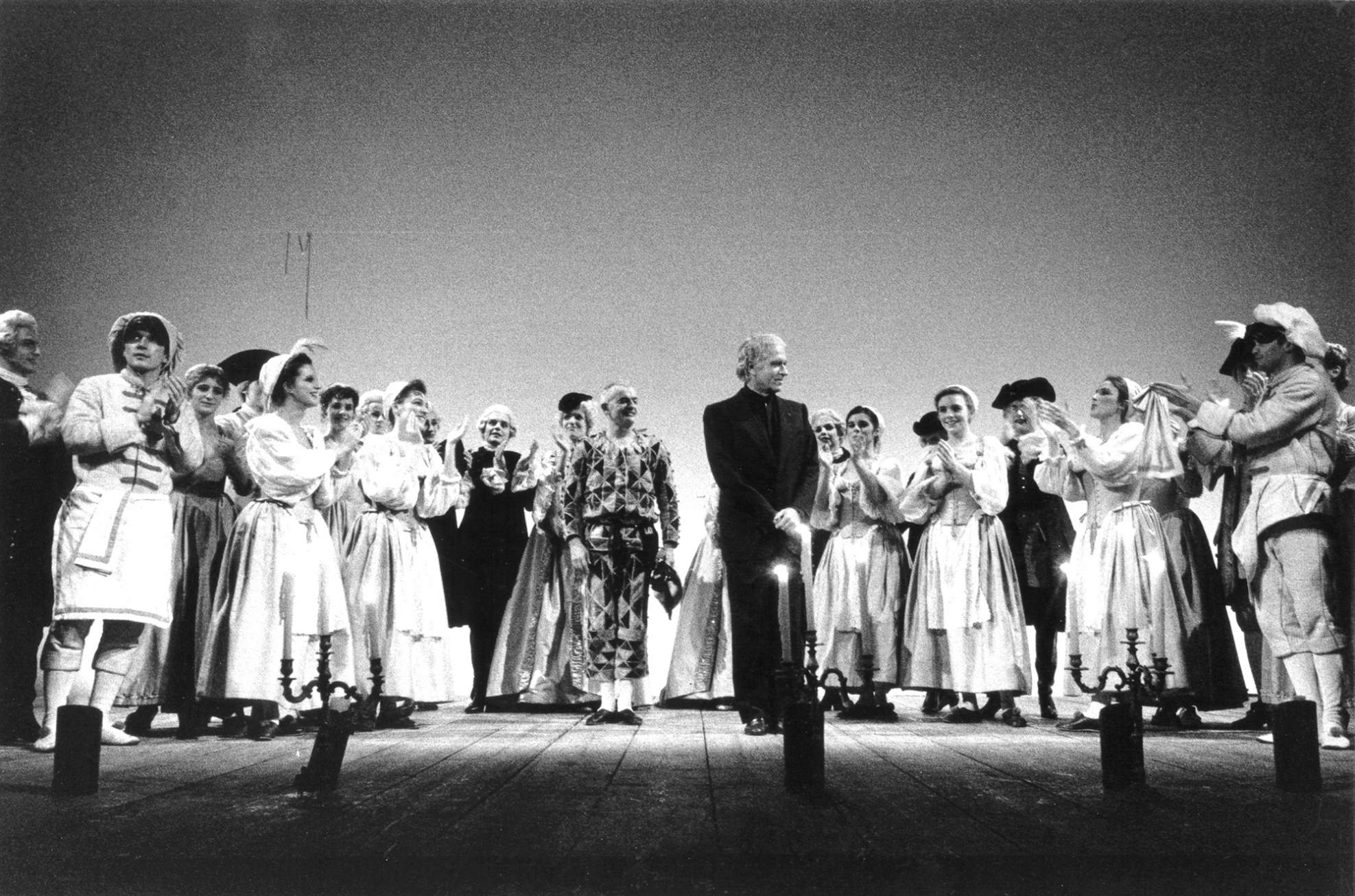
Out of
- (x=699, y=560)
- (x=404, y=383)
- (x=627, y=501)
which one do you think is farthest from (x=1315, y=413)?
(x=404, y=383)

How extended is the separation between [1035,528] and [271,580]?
3.89 m

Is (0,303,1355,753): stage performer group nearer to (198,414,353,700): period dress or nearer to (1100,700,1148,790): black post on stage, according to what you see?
(198,414,353,700): period dress

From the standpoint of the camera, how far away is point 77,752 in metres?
2.70

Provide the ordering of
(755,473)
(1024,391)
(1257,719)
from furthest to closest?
(1024,391)
(1257,719)
(755,473)

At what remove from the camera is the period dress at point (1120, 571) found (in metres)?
4.56

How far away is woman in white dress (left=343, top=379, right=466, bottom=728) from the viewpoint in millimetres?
4898

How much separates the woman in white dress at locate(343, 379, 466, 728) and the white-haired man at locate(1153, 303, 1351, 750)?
3.36 metres

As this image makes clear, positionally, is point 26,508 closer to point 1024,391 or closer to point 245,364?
point 245,364

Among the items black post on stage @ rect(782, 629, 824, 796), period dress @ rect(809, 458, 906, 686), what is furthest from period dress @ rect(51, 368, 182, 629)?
period dress @ rect(809, 458, 906, 686)

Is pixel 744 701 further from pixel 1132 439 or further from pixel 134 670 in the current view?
pixel 134 670

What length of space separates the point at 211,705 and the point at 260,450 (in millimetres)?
1063

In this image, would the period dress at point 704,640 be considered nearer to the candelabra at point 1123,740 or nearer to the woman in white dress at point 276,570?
the woman in white dress at point 276,570

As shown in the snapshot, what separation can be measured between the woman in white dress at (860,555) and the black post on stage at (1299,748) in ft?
8.26

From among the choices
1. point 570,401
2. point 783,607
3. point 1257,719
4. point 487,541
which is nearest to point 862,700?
point 783,607
